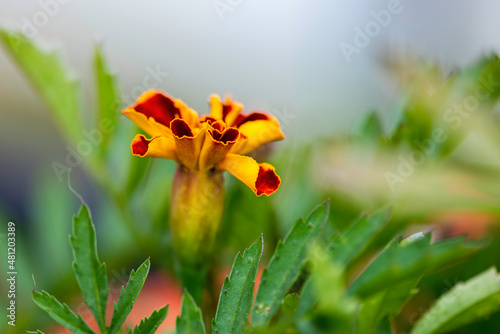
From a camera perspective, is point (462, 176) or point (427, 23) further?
point (427, 23)

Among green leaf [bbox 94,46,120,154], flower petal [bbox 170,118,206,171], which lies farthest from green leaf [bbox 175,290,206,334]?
green leaf [bbox 94,46,120,154]

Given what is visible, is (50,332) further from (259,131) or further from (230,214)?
(259,131)

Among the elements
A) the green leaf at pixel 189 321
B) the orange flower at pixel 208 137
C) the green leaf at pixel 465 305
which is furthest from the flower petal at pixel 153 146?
the green leaf at pixel 465 305

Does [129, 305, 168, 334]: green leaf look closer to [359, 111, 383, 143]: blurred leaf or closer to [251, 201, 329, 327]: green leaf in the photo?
[251, 201, 329, 327]: green leaf

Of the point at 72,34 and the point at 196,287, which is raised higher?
the point at 72,34

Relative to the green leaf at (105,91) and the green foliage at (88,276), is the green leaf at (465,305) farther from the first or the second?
the green leaf at (105,91)

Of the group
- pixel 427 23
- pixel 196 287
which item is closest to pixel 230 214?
pixel 196 287

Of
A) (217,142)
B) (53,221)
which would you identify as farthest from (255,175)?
(53,221)

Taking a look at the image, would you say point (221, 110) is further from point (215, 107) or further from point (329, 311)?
point (329, 311)
